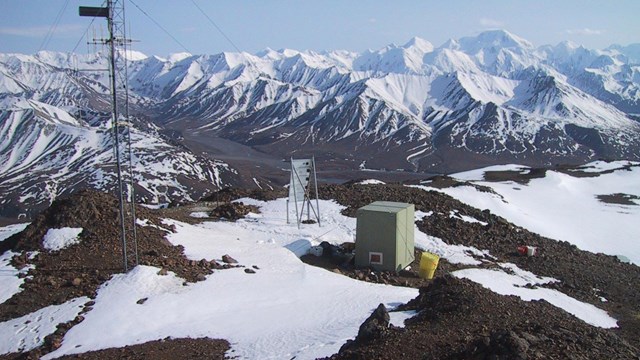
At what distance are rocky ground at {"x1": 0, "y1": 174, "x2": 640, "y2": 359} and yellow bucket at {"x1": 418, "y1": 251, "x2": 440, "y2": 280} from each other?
539mm

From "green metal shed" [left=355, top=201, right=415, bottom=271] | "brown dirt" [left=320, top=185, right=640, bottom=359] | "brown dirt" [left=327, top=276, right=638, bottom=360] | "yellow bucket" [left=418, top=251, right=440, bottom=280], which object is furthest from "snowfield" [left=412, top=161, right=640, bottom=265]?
"brown dirt" [left=327, top=276, right=638, bottom=360]

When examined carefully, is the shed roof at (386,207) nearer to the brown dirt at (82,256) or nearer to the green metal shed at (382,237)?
the green metal shed at (382,237)

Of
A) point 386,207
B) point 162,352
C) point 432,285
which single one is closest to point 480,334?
point 432,285

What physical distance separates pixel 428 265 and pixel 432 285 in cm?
737

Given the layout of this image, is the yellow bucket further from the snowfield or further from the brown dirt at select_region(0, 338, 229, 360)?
the snowfield

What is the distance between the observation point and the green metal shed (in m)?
24.8

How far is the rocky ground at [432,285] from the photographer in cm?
1191

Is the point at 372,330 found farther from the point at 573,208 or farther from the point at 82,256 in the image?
the point at 573,208

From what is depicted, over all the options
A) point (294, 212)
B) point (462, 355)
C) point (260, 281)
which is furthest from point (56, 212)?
point (462, 355)

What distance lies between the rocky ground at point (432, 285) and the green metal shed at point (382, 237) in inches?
29.5

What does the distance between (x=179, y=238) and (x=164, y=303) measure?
7.14 meters

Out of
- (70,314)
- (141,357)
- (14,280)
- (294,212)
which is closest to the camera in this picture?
(141,357)

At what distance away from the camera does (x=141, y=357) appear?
1435 centimetres

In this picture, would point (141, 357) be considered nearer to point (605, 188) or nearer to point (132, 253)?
point (132, 253)
